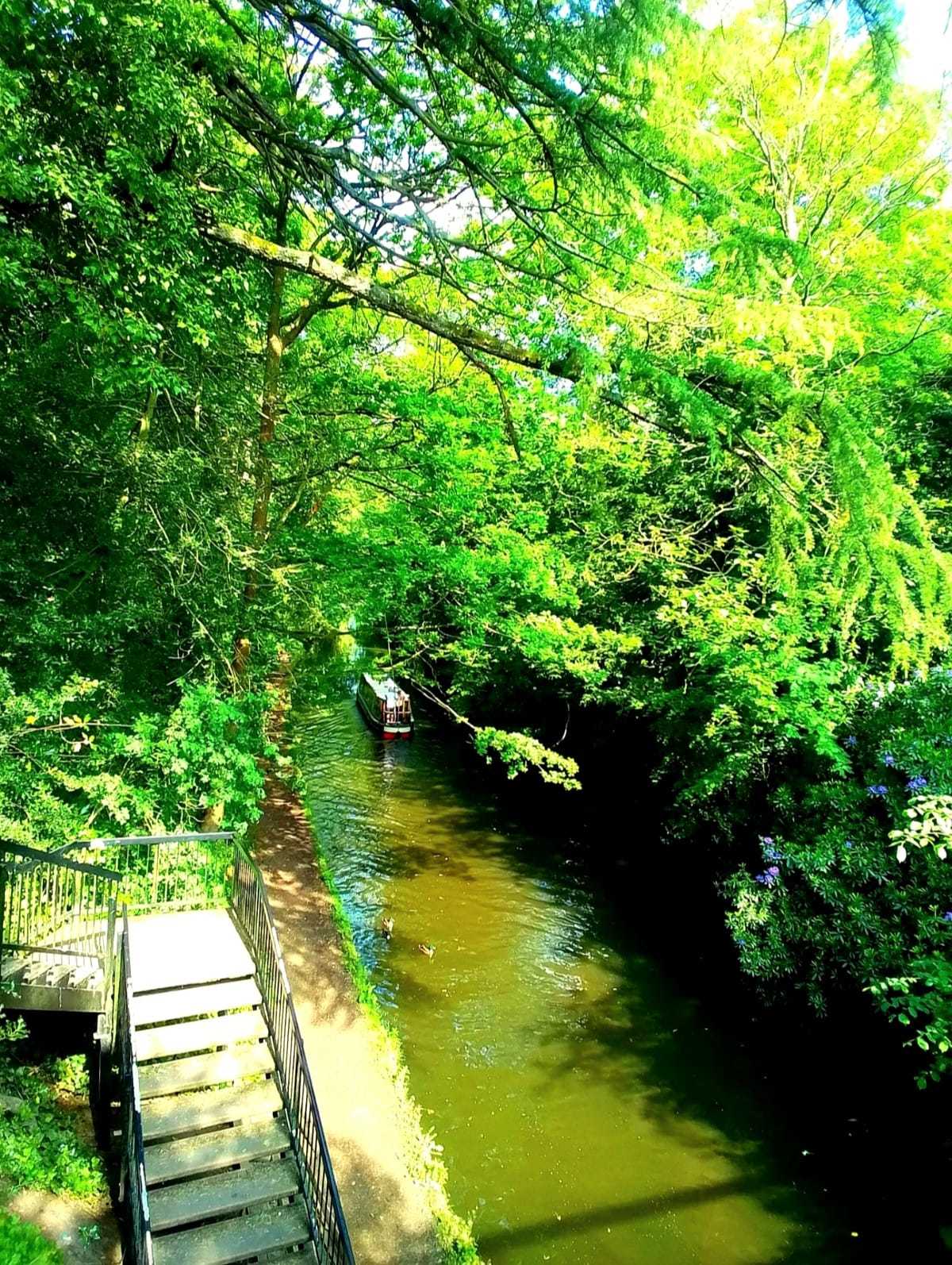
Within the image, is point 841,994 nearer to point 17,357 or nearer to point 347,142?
point 17,357

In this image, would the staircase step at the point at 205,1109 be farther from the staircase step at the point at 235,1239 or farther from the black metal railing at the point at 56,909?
the black metal railing at the point at 56,909

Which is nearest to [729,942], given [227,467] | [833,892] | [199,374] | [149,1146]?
[833,892]

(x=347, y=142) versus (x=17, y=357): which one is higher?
(x=347, y=142)

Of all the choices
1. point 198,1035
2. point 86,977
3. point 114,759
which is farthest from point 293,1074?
point 114,759

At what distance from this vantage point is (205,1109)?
17.5 feet

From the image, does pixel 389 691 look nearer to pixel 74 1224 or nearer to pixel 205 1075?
pixel 205 1075

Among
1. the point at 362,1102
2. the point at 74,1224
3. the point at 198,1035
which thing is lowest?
the point at 362,1102

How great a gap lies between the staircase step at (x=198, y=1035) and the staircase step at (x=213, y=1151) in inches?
26.3

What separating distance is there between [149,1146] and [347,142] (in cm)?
1009

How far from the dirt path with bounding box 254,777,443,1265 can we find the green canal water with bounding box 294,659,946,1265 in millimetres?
618

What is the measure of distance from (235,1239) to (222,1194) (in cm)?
29

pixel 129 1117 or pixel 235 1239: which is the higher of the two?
pixel 129 1117

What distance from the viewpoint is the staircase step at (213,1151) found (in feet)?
16.1

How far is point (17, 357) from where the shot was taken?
5355mm
